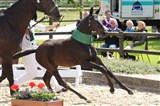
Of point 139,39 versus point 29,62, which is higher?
point 29,62

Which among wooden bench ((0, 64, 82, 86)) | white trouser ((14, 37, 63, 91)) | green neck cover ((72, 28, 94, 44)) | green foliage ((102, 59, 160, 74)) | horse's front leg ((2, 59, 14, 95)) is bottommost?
green foliage ((102, 59, 160, 74))

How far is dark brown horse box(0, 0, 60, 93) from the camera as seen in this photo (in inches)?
392

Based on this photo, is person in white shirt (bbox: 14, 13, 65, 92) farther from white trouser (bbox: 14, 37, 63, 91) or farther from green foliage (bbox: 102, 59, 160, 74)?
green foliage (bbox: 102, 59, 160, 74)

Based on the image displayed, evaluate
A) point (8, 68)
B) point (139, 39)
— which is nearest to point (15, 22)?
point (8, 68)

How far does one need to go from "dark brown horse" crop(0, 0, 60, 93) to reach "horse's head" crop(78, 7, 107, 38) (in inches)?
21.6

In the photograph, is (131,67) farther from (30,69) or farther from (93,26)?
(93,26)

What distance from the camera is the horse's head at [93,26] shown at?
960 centimetres

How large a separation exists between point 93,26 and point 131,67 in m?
3.60

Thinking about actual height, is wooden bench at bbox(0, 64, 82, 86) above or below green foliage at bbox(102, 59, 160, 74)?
above

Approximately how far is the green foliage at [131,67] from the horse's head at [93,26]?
3176mm

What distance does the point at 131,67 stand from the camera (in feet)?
42.8

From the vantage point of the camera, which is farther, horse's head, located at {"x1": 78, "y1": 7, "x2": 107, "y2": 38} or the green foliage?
the green foliage

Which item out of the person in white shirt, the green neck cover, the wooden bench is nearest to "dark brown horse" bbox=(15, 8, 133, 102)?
the green neck cover

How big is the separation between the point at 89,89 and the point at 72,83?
113 cm
